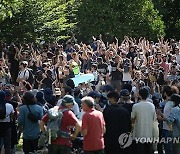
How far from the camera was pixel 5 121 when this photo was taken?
12.8 meters

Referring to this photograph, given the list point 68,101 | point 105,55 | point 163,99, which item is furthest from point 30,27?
point 68,101

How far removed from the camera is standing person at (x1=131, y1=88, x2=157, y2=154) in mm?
11875

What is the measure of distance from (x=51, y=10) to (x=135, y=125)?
53.6ft

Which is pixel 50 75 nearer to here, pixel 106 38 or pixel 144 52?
pixel 144 52

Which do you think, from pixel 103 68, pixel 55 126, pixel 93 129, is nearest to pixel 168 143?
pixel 93 129

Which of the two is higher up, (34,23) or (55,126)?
(34,23)

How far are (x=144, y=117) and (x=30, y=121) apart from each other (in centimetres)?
235

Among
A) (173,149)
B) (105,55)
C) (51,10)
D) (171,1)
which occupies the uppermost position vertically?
(171,1)

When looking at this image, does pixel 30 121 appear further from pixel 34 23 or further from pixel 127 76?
pixel 34 23

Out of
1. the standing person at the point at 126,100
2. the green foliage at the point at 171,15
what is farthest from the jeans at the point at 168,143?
the green foliage at the point at 171,15

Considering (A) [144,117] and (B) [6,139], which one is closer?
(A) [144,117]

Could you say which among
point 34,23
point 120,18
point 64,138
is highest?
point 120,18

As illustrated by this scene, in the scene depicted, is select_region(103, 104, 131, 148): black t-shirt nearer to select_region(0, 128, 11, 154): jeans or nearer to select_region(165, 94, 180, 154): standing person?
select_region(165, 94, 180, 154): standing person

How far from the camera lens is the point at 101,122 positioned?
11.0m
